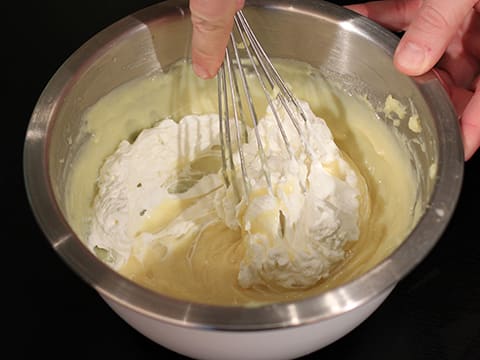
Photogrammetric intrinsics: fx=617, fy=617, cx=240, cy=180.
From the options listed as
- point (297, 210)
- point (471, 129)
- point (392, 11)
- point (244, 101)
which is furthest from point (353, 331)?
point (392, 11)

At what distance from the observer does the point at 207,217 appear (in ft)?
3.81

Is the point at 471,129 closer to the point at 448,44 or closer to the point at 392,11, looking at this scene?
the point at 448,44

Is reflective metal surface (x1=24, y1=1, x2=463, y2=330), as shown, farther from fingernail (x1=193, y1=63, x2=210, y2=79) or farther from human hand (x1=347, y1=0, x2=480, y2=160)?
fingernail (x1=193, y1=63, x2=210, y2=79)

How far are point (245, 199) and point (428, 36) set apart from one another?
0.41 metres

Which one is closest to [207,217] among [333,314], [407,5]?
[333,314]

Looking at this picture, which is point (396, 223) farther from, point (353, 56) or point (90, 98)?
point (90, 98)

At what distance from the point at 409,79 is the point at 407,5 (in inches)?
15.1

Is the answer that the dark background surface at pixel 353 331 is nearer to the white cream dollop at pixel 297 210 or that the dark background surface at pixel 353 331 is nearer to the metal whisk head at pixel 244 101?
the white cream dollop at pixel 297 210

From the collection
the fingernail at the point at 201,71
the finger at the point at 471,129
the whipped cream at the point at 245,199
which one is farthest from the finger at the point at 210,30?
the finger at the point at 471,129

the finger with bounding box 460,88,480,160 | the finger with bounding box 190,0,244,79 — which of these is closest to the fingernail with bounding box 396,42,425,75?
the finger with bounding box 460,88,480,160

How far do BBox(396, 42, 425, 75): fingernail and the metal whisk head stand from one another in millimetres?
193

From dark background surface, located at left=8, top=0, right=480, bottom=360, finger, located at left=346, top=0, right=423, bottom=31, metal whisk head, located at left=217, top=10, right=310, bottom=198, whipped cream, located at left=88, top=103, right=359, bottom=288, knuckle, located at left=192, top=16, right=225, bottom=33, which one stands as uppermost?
knuckle, located at left=192, top=16, right=225, bottom=33

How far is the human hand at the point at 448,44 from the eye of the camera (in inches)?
39.6

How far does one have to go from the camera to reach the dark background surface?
1.05 m
